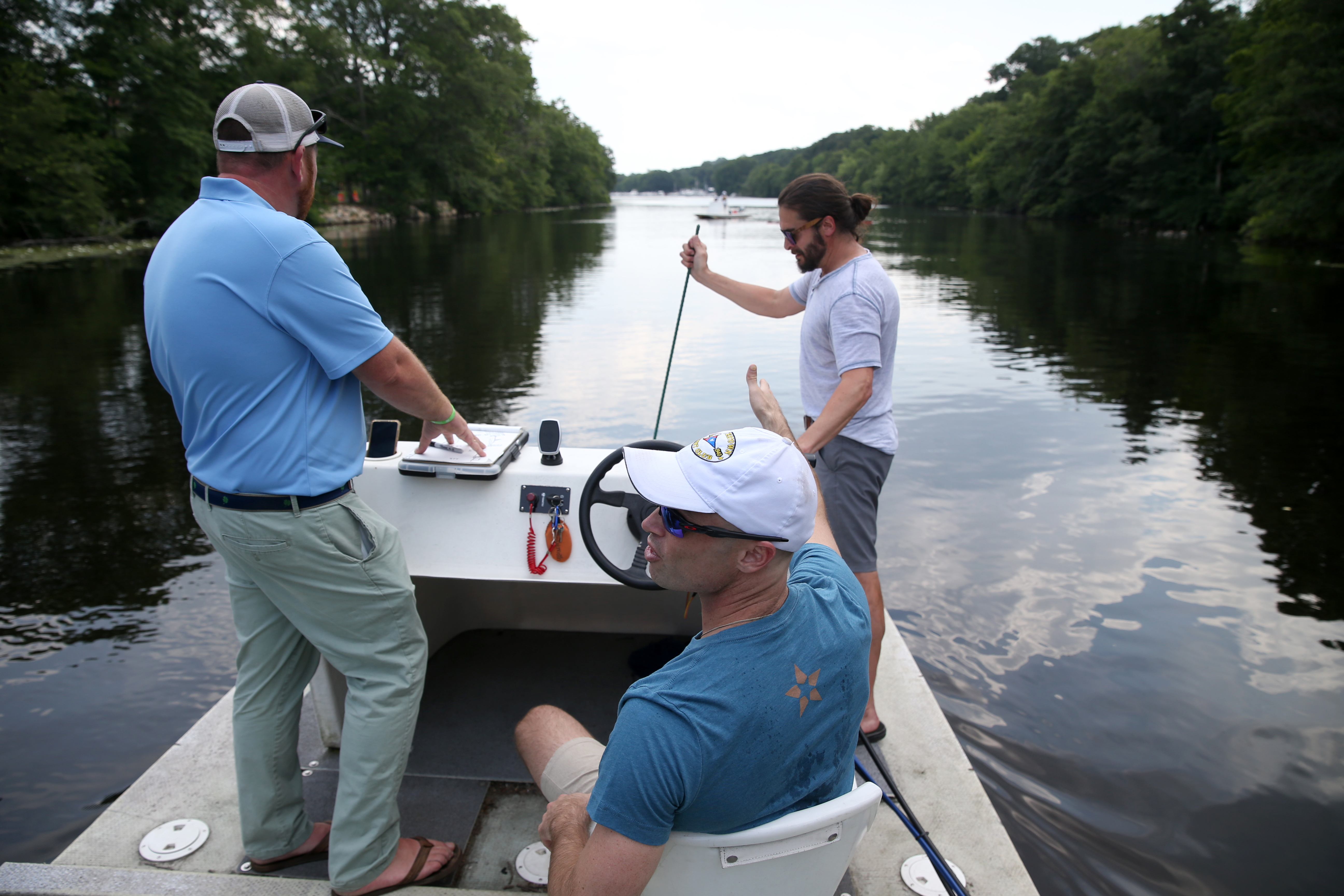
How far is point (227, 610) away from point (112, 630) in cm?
50

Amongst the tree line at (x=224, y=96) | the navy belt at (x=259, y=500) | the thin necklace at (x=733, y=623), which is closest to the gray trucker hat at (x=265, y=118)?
the navy belt at (x=259, y=500)

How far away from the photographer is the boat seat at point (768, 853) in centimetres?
121

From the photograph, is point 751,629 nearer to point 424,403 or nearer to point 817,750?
point 817,750

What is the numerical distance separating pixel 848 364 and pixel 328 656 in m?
1.68

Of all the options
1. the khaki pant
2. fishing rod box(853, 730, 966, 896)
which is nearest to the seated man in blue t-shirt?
fishing rod box(853, 730, 966, 896)

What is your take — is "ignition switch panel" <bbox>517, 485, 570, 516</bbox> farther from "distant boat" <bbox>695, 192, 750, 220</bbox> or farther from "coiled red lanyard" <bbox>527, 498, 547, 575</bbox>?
"distant boat" <bbox>695, 192, 750, 220</bbox>

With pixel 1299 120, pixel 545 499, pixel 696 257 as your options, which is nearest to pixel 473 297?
pixel 696 257

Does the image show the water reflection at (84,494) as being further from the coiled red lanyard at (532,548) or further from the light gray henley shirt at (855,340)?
the light gray henley shirt at (855,340)

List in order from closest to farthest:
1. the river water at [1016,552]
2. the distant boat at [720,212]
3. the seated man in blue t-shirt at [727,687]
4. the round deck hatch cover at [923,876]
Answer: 1. the seated man in blue t-shirt at [727,687]
2. the round deck hatch cover at [923,876]
3. the river water at [1016,552]
4. the distant boat at [720,212]

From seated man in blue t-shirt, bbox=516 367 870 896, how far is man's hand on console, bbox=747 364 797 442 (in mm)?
676

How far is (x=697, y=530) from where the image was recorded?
52.7 inches

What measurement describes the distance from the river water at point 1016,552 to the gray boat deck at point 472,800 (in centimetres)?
18

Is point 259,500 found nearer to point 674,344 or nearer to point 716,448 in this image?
point 716,448

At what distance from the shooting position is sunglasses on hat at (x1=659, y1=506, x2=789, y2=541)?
132 centimetres
